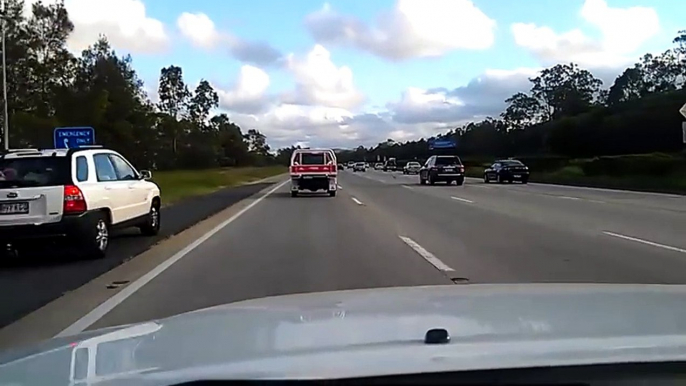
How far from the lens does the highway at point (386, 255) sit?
965 centimetres

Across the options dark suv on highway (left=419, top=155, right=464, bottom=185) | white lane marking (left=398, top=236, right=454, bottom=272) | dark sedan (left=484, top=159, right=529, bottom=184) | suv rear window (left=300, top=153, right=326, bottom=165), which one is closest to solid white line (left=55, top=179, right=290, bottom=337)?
white lane marking (left=398, top=236, right=454, bottom=272)

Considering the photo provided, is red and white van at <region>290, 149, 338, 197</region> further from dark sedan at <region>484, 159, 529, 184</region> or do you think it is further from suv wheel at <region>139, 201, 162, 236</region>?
dark sedan at <region>484, 159, 529, 184</region>

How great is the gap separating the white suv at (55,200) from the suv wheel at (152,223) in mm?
2714

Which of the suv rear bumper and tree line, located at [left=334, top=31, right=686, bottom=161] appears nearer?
the suv rear bumper

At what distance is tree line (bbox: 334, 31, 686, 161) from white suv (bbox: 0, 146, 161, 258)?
6991cm

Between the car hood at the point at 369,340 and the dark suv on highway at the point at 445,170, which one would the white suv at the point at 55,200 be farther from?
the dark suv on highway at the point at 445,170

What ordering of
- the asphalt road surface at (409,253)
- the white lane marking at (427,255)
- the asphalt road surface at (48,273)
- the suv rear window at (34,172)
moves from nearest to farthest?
the asphalt road surface at (48,273) → the asphalt road surface at (409,253) → the white lane marking at (427,255) → the suv rear window at (34,172)

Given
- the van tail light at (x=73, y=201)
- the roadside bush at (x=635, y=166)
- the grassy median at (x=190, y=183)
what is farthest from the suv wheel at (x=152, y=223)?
the roadside bush at (x=635, y=166)

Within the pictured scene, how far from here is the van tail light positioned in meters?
12.5

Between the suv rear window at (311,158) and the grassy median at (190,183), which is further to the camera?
the grassy median at (190,183)

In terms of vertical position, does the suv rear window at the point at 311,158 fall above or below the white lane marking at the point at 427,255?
above

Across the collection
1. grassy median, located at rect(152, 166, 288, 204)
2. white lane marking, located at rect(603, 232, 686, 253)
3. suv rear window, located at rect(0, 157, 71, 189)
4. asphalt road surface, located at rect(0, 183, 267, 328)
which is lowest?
grassy median, located at rect(152, 166, 288, 204)

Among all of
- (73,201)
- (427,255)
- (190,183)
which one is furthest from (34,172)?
(190,183)

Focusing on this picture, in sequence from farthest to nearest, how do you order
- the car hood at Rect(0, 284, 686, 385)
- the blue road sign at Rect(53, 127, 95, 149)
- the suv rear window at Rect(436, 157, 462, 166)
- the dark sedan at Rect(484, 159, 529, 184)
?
the dark sedan at Rect(484, 159, 529, 184) < the suv rear window at Rect(436, 157, 462, 166) < the blue road sign at Rect(53, 127, 95, 149) < the car hood at Rect(0, 284, 686, 385)
